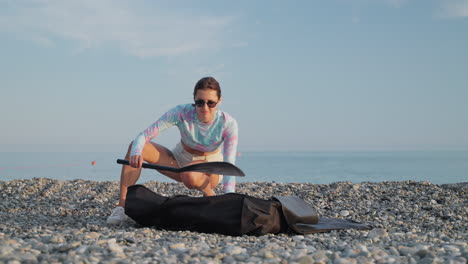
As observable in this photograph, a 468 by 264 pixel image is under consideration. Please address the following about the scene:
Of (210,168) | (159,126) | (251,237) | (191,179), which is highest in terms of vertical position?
(159,126)

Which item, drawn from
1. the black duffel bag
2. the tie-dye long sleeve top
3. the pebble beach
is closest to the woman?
the tie-dye long sleeve top

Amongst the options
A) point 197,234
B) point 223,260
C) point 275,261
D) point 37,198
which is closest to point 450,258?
point 275,261

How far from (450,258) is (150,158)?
3.41 meters

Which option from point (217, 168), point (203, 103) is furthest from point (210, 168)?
point (203, 103)

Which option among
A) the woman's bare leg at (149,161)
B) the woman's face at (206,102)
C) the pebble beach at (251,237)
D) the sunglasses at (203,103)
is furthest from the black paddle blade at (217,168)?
the pebble beach at (251,237)

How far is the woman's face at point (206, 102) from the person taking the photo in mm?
5148

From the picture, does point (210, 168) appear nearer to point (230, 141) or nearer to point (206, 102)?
point (230, 141)

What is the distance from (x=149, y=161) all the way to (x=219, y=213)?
4.47 ft

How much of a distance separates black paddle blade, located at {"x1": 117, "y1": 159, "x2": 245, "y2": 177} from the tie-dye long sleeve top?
16 cm

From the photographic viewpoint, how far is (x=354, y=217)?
645 centimetres

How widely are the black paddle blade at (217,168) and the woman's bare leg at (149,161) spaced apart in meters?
0.41

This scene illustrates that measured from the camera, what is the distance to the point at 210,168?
5246mm

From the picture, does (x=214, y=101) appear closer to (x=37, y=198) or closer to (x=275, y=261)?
(x=275, y=261)

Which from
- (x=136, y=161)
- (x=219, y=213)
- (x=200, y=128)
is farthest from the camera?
(x=200, y=128)
